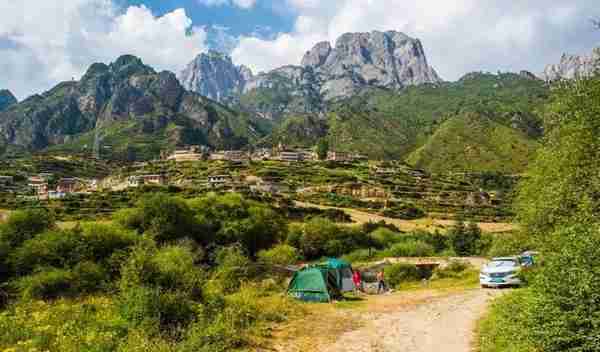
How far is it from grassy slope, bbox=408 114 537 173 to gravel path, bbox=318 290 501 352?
12380 cm

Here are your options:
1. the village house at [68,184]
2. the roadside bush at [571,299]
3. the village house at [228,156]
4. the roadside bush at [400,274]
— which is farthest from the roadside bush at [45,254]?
the village house at [228,156]

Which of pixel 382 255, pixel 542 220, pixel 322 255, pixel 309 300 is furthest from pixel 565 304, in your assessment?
pixel 322 255

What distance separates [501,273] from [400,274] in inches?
418

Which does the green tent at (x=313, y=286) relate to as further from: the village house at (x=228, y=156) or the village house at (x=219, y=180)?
the village house at (x=228, y=156)

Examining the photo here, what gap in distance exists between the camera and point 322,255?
53.6 metres

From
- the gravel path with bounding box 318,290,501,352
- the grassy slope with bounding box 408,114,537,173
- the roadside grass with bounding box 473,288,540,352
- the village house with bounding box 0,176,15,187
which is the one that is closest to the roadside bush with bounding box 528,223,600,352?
the roadside grass with bounding box 473,288,540,352

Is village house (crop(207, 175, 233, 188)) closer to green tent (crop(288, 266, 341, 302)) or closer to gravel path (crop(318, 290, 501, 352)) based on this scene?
green tent (crop(288, 266, 341, 302))

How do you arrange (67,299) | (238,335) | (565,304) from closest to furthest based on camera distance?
1. (565,304)
2. (238,335)
3. (67,299)

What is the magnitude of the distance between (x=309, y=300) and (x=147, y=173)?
4023 inches

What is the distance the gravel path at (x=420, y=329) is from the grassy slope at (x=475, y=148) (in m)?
→ 124

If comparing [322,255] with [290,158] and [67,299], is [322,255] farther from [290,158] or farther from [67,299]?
[290,158]

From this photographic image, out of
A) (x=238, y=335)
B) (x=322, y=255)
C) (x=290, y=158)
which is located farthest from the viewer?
(x=290, y=158)

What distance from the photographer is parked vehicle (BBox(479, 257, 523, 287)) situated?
21.0 meters

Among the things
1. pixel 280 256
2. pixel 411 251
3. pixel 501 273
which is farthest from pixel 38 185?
pixel 501 273
